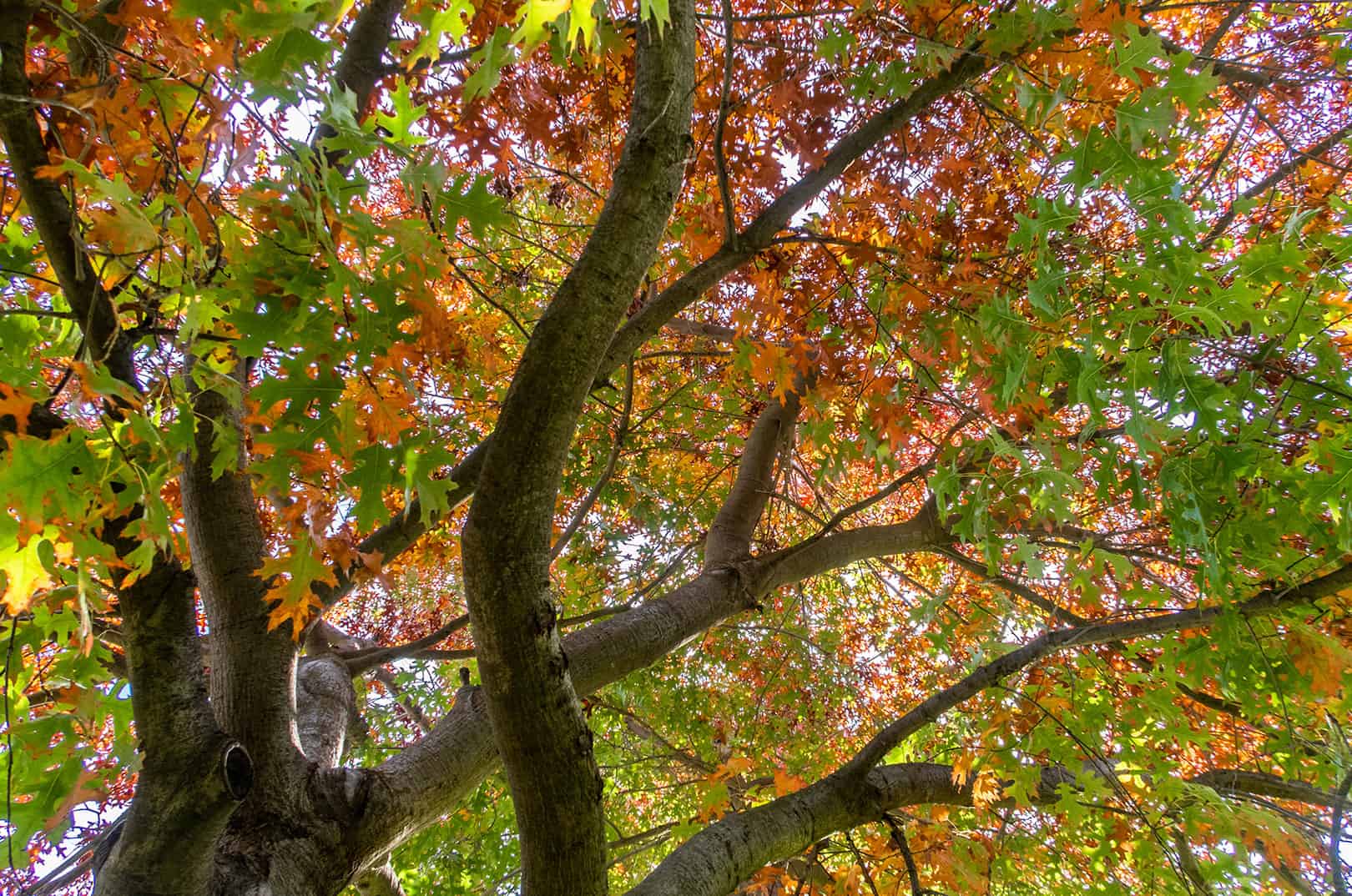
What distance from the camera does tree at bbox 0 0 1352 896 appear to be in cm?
150

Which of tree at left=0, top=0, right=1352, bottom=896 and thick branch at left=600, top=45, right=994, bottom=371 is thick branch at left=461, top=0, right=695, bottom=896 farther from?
thick branch at left=600, top=45, right=994, bottom=371

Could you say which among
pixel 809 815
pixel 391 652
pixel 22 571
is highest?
pixel 391 652

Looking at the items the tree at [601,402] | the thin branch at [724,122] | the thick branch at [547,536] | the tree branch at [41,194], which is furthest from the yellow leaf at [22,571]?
the thin branch at [724,122]

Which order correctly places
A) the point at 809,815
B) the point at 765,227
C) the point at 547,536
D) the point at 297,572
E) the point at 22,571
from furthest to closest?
the point at 809,815, the point at 765,227, the point at 297,572, the point at 547,536, the point at 22,571

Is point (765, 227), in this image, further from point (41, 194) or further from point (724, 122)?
point (41, 194)

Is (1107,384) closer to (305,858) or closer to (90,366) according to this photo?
(90,366)

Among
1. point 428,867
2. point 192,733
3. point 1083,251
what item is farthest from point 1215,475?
point 428,867

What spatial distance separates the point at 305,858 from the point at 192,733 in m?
0.45

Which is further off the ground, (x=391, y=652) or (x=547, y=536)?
(x=391, y=652)

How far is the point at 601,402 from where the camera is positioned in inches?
105

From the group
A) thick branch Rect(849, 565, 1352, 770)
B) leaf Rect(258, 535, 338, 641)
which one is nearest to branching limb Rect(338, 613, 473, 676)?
leaf Rect(258, 535, 338, 641)

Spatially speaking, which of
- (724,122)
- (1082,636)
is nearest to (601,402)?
(724,122)

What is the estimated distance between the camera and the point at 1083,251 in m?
2.74

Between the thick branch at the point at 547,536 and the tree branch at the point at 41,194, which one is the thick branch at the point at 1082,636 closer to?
the thick branch at the point at 547,536
